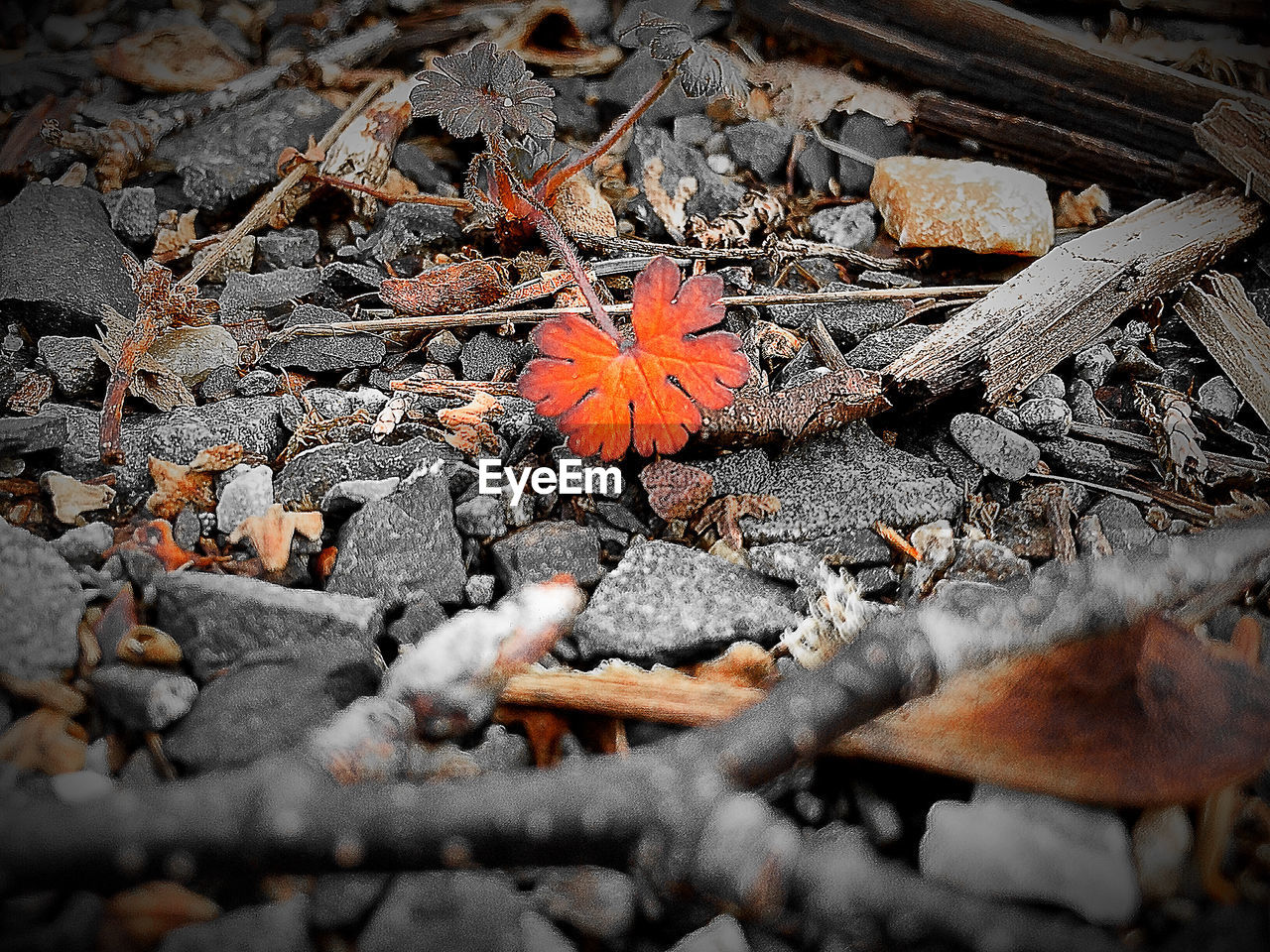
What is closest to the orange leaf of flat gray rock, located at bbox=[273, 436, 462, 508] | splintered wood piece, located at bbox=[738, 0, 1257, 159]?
flat gray rock, located at bbox=[273, 436, 462, 508]

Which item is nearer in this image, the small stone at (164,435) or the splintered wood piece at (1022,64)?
the small stone at (164,435)

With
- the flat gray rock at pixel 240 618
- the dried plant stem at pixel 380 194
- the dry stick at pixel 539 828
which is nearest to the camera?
the dry stick at pixel 539 828

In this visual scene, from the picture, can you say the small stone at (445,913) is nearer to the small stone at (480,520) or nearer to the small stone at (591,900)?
the small stone at (591,900)

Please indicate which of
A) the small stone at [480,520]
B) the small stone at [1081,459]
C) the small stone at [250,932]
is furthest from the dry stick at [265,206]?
the small stone at [1081,459]

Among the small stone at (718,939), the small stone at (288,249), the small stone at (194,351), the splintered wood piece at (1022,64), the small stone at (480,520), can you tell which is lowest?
the small stone at (718,939)

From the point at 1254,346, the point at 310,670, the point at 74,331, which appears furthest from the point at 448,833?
the point at 1254,346

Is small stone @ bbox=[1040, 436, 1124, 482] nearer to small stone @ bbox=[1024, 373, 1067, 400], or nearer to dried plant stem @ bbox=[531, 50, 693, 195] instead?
small stone @ bbox=[1024, 373, 1067, 400]
